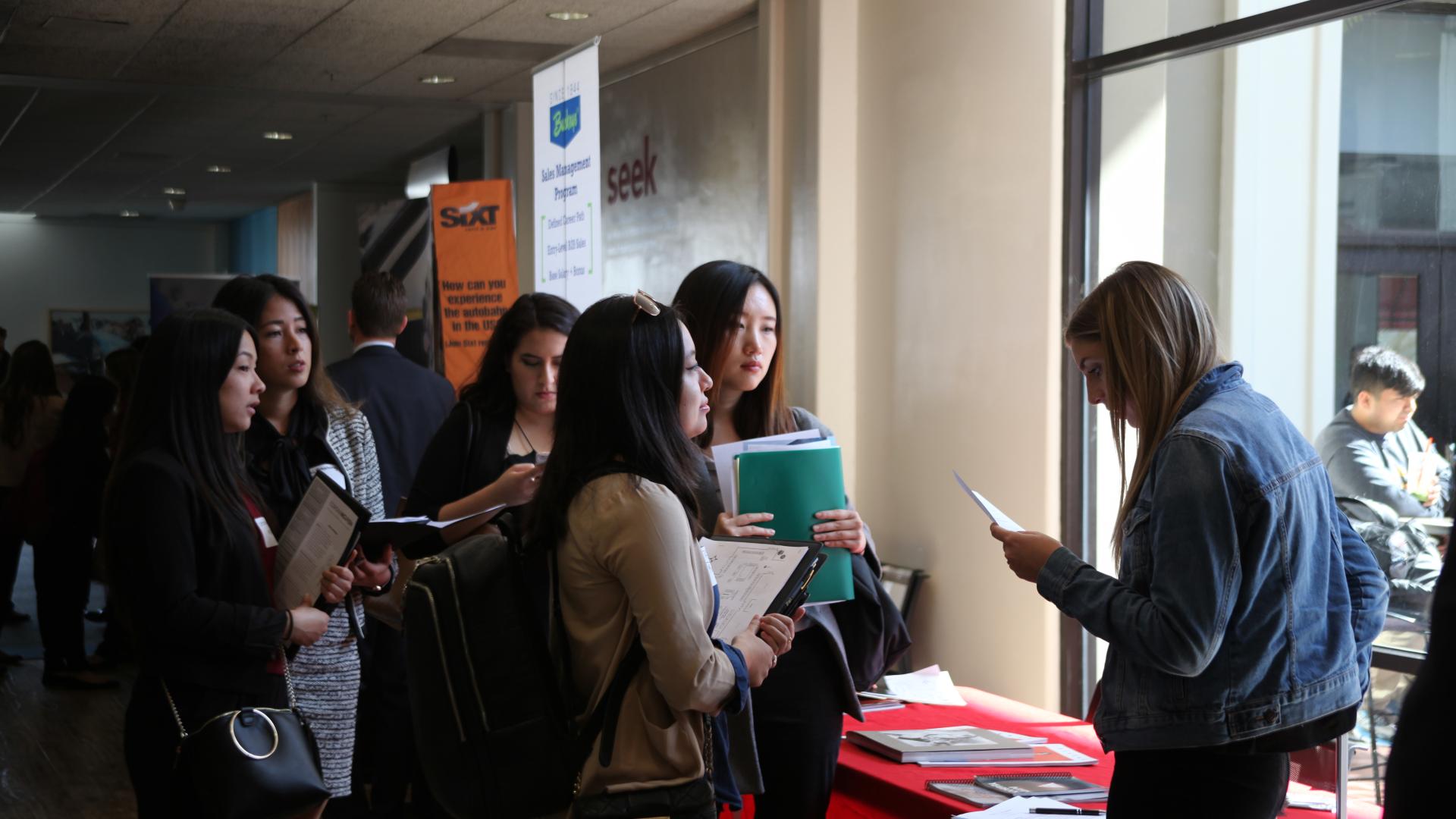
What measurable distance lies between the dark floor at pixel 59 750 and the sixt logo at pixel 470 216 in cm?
280

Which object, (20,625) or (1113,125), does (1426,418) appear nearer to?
(1113,125)

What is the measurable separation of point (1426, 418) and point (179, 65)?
249 inches

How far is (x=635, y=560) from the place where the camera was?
1829 mm

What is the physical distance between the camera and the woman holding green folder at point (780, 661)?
98.4 inches

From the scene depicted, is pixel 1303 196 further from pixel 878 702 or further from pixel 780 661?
pixel 780 661

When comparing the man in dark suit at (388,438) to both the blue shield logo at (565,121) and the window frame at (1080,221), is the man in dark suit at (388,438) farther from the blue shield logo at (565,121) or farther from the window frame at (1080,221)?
the window frame at (1080,221)

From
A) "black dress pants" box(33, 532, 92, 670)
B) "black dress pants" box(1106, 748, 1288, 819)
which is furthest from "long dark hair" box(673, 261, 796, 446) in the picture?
"black dress pants" box(33, 532, 92, 670)

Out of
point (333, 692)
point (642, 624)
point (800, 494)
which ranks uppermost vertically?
point (800, 494)

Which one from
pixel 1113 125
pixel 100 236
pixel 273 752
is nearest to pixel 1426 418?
pixel 1113 125

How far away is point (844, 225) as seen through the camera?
546cm

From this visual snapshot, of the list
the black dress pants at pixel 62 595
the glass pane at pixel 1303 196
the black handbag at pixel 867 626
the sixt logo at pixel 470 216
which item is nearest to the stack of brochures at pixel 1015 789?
the black handbag at pixel 867 626

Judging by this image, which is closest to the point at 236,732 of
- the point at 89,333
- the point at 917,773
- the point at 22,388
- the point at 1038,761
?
the point at 917,773

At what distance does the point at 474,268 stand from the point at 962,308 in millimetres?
2736

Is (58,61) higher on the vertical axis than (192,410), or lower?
higher
